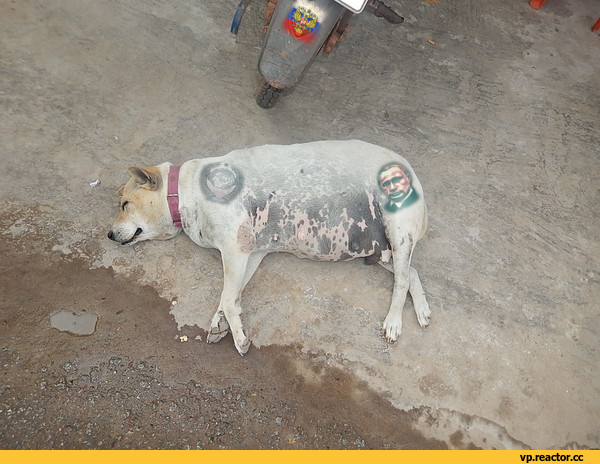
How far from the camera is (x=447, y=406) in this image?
3.15m

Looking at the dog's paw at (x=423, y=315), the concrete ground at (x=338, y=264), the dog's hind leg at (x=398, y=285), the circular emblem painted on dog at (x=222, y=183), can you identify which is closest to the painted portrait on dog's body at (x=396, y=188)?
the dog's hind leg at (x=398, y=285)

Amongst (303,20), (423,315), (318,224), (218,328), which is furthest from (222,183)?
(423,315)

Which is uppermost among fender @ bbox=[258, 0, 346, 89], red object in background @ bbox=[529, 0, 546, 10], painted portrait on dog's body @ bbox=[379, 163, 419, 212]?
red object in background @ bbox=[529, 0, 546, 10]

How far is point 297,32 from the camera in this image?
11.2 feet

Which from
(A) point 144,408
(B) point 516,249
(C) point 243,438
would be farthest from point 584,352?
(A) point 144,408

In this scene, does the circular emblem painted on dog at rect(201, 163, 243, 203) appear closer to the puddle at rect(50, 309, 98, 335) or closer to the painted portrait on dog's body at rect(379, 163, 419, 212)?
the painted portrait on dog's body at rect(379, 163, 419, 212)

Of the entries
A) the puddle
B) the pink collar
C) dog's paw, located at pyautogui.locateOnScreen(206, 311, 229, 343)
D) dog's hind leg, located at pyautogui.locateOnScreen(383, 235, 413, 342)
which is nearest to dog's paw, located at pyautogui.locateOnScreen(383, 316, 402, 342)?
dog's hind leg, located at pyautogui.locateOnScreen(383, 235, 413, 342)

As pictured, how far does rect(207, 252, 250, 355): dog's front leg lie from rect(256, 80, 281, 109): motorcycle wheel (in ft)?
5.33

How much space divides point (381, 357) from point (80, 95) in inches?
133

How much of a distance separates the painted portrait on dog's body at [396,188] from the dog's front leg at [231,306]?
1094 millimetres

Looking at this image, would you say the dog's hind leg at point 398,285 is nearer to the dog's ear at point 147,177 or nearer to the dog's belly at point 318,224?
the dog's belly at point 318,224

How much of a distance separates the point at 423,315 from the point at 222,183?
176cm

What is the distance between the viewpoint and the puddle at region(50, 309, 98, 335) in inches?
124

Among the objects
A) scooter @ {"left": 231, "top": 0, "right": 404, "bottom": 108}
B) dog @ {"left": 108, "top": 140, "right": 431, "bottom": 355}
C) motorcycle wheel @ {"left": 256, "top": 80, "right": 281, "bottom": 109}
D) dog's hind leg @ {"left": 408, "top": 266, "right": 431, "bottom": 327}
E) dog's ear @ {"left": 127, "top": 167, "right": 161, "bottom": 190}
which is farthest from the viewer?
motorcycle wheel @ {"left": 256, "top": 80, "right": 281, "bottom": 109}
